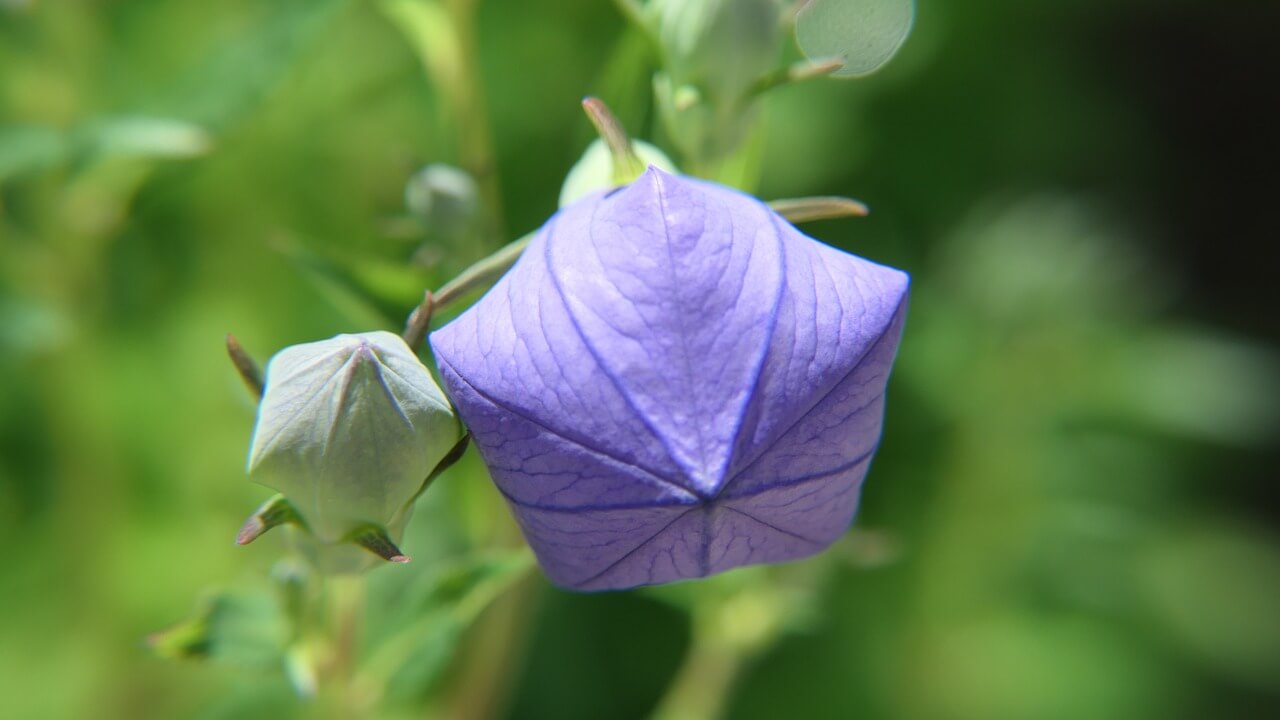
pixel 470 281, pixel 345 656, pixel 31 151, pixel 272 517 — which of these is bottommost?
pixel 345 656

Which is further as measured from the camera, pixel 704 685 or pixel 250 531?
pixel 704 685

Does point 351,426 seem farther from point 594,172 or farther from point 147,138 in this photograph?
point 147,138

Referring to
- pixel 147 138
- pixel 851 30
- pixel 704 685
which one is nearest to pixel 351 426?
pixel 851 30

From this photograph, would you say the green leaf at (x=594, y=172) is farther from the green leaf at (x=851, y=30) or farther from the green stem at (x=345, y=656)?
the green stem at (x=345, y=656)

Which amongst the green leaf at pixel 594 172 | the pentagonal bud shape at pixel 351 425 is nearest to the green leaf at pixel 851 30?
the green leaf at pixel 594 172

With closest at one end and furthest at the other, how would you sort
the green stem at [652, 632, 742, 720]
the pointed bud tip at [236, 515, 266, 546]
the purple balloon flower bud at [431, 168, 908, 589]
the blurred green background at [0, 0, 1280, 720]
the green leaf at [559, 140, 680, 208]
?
the purple balloon flower bud at [431, 168, 908, 589] < the pointed bud tip at [236, 515, 266, 546] < the green leaf at [559, 140, 680, 208] < the green stem at [652, 632, 742, 720] < the blurred green background at [0, 0, 1280, 720]

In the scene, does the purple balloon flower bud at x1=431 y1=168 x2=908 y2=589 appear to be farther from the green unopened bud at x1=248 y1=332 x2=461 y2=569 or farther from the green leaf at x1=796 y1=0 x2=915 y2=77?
the green leaf at x1=796 y1=0 x2=915 y2=77

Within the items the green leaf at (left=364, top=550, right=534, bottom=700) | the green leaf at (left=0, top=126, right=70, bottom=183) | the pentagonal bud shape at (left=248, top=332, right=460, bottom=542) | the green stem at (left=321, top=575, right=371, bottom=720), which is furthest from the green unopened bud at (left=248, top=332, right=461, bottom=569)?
the green leaf at (left=0, top=126, right=70, bottom=183)
